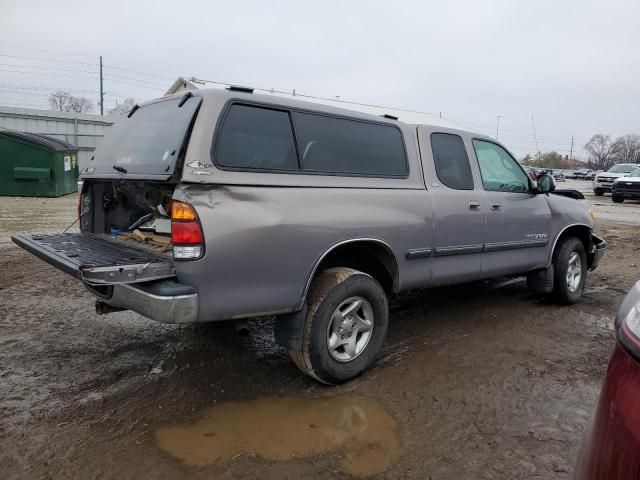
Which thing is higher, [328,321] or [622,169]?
[622,169]

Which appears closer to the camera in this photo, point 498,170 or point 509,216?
point 509,216

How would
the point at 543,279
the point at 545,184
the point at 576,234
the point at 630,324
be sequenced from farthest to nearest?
the point at 576,234, the point at 543,279, the point at 545,184, the point at 630,324

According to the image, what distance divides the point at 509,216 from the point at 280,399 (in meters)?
2.90

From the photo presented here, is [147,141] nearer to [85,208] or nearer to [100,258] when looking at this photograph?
[100,258]

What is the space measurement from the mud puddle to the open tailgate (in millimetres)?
946

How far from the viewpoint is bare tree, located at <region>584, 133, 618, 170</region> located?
333 ft

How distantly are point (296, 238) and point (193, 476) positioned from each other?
4.79ft

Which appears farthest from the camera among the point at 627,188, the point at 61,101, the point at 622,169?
the point at 61,101

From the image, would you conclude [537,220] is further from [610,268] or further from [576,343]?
[610,268]

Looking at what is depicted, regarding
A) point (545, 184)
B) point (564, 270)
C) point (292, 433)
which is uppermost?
point (545, 184)

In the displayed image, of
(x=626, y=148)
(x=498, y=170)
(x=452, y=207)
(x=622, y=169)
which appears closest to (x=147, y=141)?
(x=452, y=207)

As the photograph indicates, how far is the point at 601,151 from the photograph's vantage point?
4090 inches

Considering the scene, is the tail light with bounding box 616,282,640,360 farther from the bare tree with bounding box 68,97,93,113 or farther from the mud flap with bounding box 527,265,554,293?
the bare tree with bounding box 68,97,93,113

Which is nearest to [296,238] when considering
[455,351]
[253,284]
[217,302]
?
[253,284]
